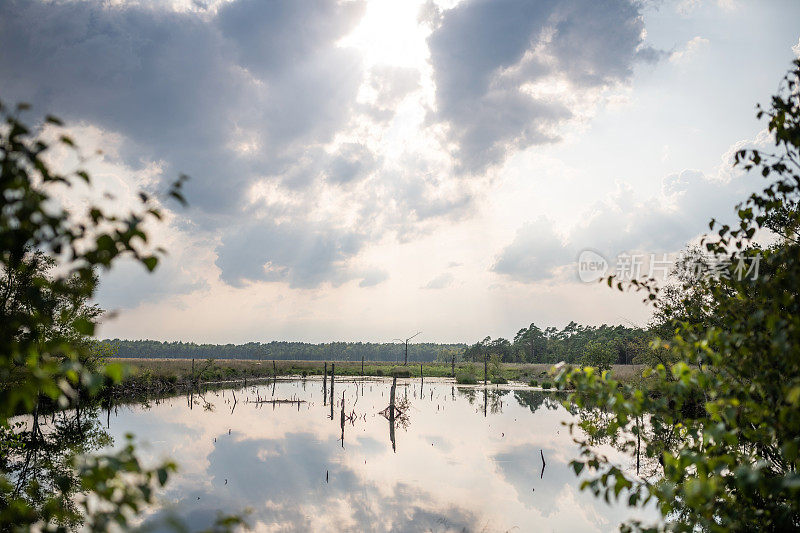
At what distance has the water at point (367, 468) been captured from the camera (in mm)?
15508

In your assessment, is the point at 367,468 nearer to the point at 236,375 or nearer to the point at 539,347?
the point at 236,375

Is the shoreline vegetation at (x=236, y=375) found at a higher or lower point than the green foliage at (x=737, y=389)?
lower

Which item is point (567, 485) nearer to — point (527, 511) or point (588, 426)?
point (527, 511)

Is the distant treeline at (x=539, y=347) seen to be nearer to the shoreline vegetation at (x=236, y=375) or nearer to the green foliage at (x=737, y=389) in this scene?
the shoreline vegetation at (x=236, y=375)

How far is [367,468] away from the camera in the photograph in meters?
21.3

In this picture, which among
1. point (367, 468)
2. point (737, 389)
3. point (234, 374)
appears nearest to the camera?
point (737, 389)

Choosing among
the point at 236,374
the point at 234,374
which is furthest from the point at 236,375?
the point at 236,374

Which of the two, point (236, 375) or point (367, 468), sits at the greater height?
point (367, 468)

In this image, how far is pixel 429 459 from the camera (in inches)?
910

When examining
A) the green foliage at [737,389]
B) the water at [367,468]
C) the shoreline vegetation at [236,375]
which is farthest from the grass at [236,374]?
the green foliage at [737,389]

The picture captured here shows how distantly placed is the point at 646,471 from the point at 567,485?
371cm

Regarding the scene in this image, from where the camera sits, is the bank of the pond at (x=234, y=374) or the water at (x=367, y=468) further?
the bank of the pond at (x=234, y=374)

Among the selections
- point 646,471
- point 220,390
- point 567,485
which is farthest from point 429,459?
point 220,390

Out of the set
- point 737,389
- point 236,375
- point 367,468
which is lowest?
point 236,375
